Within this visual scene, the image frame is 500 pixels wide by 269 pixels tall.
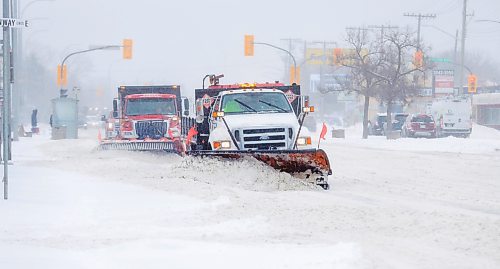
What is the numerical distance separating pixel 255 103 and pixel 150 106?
970 cm

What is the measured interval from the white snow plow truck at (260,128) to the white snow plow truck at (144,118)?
5.92 meters

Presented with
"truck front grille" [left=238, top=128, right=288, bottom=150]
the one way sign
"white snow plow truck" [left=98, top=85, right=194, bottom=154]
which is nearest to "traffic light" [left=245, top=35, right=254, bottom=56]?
"white snow plow truck" [left=98, top=85, right=194, bottom=154]

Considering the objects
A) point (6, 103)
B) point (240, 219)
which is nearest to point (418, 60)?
point (6, 103)

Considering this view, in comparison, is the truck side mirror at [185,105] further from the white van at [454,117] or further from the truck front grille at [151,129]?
the white van at [454,117]

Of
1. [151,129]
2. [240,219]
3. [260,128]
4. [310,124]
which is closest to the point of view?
[240,219]

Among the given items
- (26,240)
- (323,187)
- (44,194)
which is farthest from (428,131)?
(26,240)

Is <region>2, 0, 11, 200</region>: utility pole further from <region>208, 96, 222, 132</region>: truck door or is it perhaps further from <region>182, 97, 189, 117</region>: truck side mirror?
<region>182, 97, 189, 117</region>: truck side mirror

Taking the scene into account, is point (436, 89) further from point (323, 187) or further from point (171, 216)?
point (171, 216)

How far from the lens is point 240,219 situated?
480 inches

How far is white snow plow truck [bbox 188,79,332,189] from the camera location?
17156 millimetres

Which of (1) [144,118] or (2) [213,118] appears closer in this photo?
(2) [213,118]

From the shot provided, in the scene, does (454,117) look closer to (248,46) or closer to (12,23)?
(248,46)

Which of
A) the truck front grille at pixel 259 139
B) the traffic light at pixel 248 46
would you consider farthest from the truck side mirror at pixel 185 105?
the traffic light at pixel 248 46

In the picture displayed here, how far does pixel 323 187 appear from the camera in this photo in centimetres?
1723
